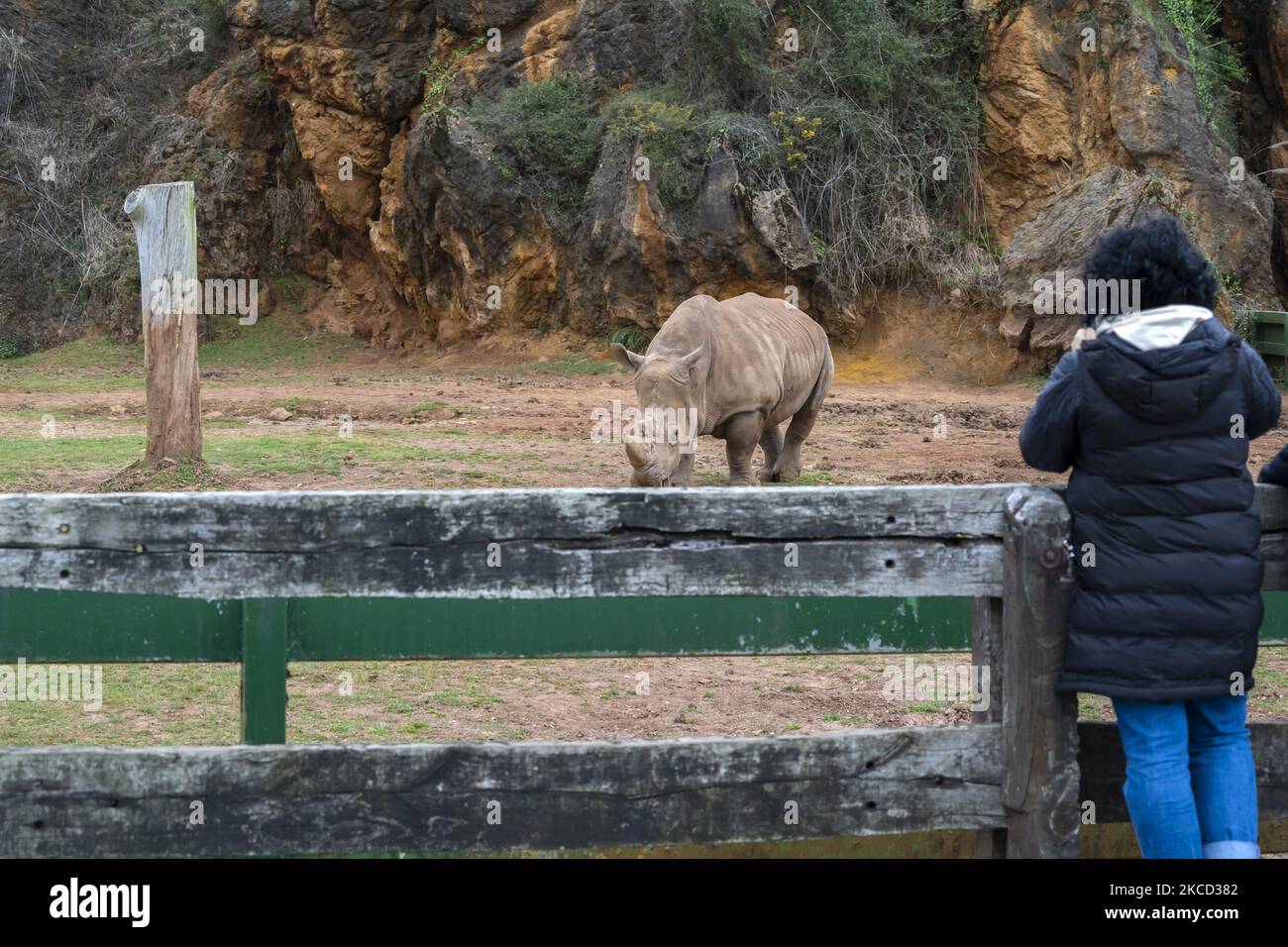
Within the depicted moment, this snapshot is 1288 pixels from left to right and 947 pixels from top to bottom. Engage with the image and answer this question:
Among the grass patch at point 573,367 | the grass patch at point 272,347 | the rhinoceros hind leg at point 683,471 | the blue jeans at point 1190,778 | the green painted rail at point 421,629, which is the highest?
the grass patch at point 272,347

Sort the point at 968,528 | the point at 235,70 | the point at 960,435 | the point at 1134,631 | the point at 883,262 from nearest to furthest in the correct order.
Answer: the point at 1134,631, the point at 968,528, the point at 960,435, the point at 883,262, the point at 235,70

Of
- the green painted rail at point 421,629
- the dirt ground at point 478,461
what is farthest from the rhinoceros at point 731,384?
the green painted rail at point 421,629

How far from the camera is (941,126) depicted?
20.7 meters

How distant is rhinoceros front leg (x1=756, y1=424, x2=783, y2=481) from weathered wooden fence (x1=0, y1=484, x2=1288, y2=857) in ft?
27.6

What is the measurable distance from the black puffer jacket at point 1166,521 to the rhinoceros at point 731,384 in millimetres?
6575

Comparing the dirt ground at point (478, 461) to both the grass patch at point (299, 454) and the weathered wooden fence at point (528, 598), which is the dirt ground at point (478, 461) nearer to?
the grass patch at point (299, 454)

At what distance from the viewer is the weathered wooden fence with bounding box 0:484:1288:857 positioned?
11.1 feet

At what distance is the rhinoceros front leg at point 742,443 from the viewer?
11023mm

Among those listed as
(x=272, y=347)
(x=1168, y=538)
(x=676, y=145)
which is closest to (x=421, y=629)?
(x=1168, y=538)

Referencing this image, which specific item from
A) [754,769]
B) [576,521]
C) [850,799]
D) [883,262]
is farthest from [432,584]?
[883,262]

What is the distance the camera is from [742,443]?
11109 mm

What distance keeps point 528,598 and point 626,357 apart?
24.5ft

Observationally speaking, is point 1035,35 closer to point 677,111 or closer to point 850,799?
point 677,111
